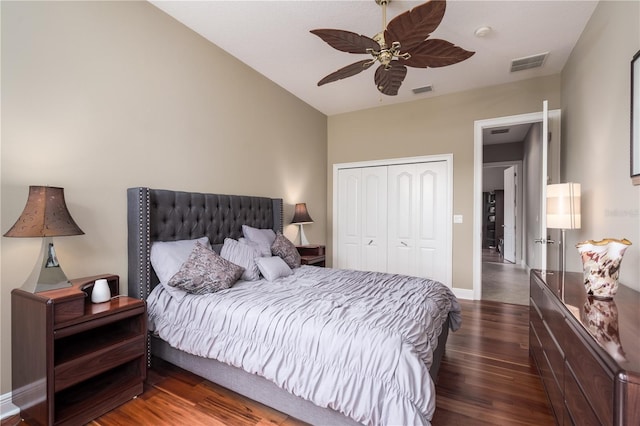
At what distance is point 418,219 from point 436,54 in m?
2.81

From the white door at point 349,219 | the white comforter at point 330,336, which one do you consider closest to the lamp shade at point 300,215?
the white door at point 349,219

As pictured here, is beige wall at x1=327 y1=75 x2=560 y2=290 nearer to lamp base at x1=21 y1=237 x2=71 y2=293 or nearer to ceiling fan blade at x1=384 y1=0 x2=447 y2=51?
ceiling fan blade at x1=384 y1=0 x2=447 y2=51

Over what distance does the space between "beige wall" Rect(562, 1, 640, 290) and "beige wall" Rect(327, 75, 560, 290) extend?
2.35ft

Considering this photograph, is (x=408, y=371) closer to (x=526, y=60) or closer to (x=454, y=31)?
(x=454, y=31)

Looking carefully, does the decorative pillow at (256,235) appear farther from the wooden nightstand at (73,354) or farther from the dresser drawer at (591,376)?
the dresser drawer at (591,376)

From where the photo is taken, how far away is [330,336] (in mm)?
1571

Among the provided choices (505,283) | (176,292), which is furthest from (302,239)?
(505,283)

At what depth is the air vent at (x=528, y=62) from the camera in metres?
3.33

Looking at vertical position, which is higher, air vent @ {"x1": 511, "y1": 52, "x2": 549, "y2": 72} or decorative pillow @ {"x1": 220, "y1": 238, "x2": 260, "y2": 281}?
air vent @ {"x1": 511, "y1": 52, "x2": 549, "y2": 72}

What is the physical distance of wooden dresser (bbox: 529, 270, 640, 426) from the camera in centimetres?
86

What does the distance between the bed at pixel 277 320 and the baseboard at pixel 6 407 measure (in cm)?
78

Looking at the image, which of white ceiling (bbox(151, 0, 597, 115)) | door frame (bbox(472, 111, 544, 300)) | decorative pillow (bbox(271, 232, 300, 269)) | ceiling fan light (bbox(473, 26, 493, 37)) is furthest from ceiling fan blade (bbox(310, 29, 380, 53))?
door frame (bbox(472, 111, 544, 300))

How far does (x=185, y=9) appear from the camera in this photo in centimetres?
261

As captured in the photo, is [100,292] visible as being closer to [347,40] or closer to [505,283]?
[347,40]
